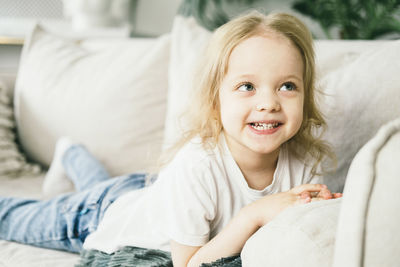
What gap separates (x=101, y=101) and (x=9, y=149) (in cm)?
37

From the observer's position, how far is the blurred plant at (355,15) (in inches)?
80.6

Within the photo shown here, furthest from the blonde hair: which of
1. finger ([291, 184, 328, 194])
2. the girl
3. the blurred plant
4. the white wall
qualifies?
the white wall

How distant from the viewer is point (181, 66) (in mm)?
1351

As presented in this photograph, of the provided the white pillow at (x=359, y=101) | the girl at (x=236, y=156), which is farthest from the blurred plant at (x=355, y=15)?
the girl at (x=236, y=156)

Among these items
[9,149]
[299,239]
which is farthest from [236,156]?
[9,149]

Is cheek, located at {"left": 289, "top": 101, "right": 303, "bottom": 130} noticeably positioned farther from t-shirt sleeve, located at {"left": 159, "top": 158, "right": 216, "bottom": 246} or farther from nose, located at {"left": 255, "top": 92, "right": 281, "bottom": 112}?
t-shirt sleeve, located at {"left": 159, "top": 158, "right": 216, "bottom": 246}

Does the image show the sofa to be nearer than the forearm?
Yes

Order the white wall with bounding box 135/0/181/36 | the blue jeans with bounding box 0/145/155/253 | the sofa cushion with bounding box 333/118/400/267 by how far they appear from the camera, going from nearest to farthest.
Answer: the sofa cushion with bounding box 333/118/400/267, the blue jeans with bounding box 0/145/155/253, the white wall with bounding box 135/0/181/36

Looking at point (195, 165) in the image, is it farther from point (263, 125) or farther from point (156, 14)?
point (156, 14)

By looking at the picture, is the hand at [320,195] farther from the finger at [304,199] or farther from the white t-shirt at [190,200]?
the white t-shirt at [190,200]

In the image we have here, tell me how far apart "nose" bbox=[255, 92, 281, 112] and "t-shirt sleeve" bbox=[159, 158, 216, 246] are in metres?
0.16

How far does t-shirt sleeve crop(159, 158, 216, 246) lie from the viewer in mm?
796

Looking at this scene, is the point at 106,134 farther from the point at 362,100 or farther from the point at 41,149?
the point at 362,100

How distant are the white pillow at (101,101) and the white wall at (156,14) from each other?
111 cm
